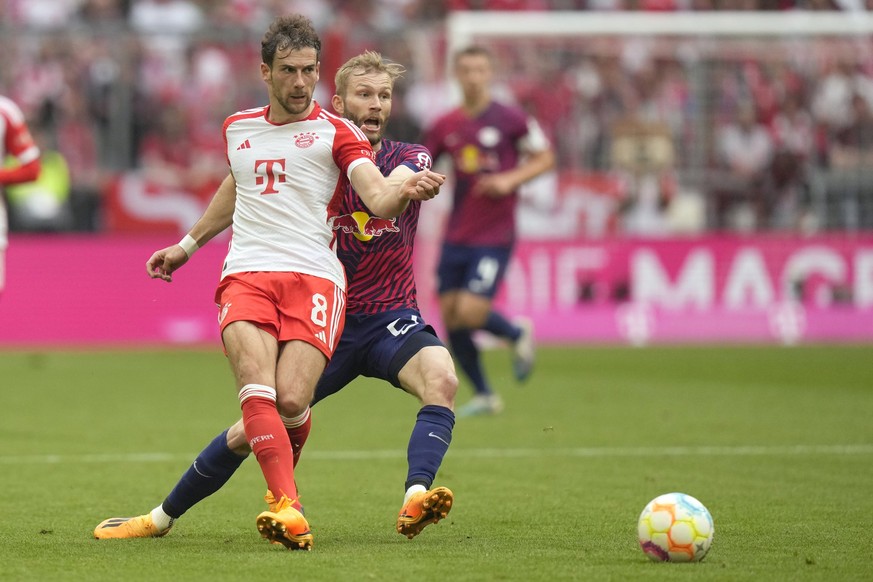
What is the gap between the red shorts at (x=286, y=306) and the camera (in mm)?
5934

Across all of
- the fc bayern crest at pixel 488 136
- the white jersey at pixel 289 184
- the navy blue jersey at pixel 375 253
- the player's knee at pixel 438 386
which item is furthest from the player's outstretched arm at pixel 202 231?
the fc bayern crest at pixel 488 136

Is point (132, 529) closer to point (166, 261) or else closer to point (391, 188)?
point (166, 261)

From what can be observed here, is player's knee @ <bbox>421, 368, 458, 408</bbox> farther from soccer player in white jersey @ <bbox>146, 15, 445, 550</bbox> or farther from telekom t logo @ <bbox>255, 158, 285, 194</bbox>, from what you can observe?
telekom t logo @ <bbox>255, 158, 285, 194</bbox>

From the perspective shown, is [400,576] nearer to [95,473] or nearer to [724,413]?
[95,473]

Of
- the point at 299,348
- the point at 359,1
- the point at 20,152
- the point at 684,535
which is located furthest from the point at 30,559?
the point at 359,1

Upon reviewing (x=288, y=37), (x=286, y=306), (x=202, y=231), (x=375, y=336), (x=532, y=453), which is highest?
(x=288, y=37)

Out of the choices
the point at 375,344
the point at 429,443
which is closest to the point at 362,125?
the point at 375,344

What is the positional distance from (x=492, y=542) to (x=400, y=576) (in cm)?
93

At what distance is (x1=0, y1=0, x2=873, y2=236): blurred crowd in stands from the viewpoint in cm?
1947

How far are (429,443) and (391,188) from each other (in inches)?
41.4

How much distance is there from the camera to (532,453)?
9.38 m

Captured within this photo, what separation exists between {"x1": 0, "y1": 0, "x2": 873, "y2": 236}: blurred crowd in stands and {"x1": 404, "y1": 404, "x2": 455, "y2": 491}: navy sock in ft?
43.4

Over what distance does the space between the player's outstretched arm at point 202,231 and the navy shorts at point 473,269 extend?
5850 millimetres

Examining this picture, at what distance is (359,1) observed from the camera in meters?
22.6
